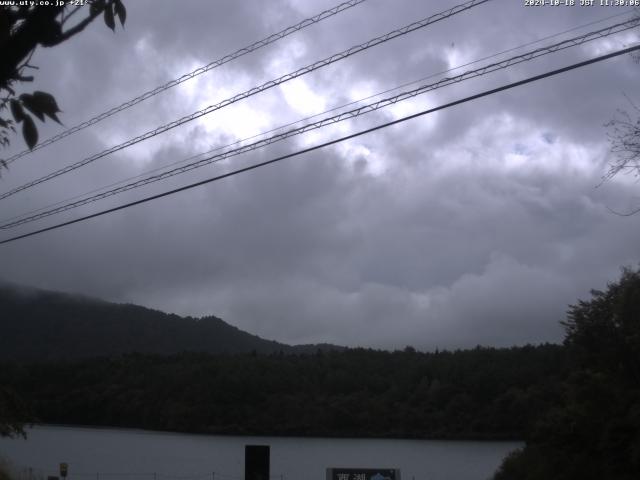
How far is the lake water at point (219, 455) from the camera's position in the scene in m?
40.5

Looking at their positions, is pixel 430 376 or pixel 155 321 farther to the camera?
pixel 155 321

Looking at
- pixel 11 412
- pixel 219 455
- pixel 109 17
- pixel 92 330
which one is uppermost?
pixel 92 330

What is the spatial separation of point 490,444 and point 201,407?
2728 cm

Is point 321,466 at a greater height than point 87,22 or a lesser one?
lesser

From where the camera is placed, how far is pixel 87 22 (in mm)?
3543

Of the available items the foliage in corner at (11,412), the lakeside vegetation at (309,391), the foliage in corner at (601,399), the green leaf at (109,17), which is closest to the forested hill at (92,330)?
the lakeside vegetation at (309,391)

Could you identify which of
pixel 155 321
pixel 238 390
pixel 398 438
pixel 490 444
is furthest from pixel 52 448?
pixel 155 321

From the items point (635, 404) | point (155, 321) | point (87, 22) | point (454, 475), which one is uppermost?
point (155, 321)

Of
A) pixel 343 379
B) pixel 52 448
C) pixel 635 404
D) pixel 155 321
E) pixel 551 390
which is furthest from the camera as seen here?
pixel 155 321

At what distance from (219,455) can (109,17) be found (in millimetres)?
48159

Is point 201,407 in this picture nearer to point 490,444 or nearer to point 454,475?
point 490,444

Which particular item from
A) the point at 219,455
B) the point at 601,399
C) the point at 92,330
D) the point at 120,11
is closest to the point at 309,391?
the point at 219,455

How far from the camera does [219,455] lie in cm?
4906

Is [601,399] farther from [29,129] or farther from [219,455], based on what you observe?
[219,455]
